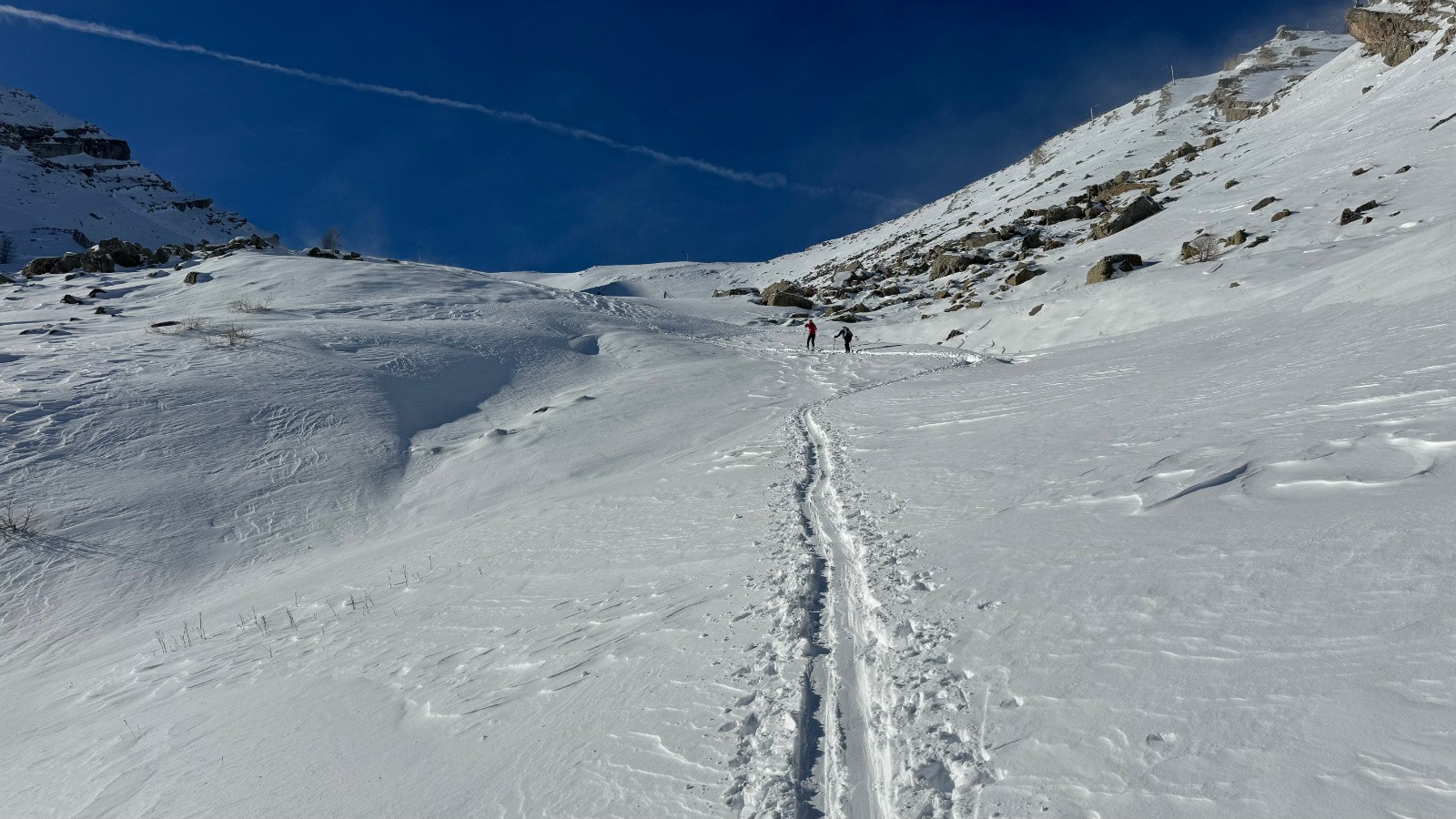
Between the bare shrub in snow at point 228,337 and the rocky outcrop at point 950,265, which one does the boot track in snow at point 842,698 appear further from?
the rocky outcrop at point 950,265

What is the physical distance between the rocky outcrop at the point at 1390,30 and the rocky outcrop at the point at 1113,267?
103 feet

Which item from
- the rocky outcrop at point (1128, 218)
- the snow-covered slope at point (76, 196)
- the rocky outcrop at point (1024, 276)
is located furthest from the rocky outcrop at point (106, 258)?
the rocky outcrop at point (1128, 218)

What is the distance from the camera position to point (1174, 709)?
310 centimetres

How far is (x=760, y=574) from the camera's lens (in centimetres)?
586

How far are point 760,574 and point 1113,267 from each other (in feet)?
78.8

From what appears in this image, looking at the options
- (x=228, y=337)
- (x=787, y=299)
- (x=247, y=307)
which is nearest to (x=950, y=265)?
(x=787, y=299)

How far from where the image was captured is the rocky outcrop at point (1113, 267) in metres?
24.0

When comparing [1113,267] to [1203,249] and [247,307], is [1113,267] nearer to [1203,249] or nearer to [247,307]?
[1203,249]

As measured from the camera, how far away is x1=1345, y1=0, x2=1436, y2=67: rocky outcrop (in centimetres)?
3966

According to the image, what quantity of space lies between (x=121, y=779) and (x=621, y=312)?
1118 inches

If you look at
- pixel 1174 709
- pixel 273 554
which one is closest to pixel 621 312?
pixel 273 554

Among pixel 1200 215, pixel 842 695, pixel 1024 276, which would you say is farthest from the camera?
pixel 1024 276

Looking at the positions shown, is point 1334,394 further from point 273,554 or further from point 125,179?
point 125,179

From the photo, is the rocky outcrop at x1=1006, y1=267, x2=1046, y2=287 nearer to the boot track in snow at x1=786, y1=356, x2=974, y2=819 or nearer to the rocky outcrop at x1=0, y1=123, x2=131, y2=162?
the boot track in snow at x1=786, y1=356, x2=974, y2=819
